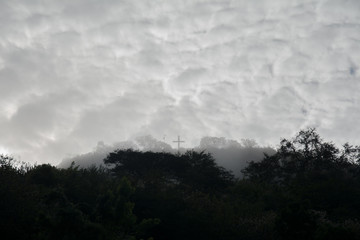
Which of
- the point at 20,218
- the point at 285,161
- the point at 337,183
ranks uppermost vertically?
the point at 285,161

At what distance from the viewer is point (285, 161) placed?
59656 mm

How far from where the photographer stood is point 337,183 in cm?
4038

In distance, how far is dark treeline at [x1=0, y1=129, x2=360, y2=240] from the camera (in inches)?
866

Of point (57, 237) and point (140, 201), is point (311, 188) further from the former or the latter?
point (57, 237)

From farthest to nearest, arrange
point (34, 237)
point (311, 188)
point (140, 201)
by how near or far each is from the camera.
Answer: point (311, 188)
point (140, 201)
point (34, 237)

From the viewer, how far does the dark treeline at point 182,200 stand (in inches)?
866

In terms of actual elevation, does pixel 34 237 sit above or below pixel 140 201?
below

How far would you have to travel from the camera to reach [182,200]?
3541cm

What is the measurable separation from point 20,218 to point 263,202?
90.7 ft

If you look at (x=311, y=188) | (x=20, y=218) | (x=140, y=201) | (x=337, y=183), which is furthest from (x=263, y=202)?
(x=20, y=218)

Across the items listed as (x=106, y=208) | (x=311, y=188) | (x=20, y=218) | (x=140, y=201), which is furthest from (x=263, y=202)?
(x=20, y=218)

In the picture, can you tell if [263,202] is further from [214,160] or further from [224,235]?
[214,160]

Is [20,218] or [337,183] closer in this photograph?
[20,218]

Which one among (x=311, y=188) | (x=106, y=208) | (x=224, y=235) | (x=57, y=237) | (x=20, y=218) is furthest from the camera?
(x=311, y=188)
